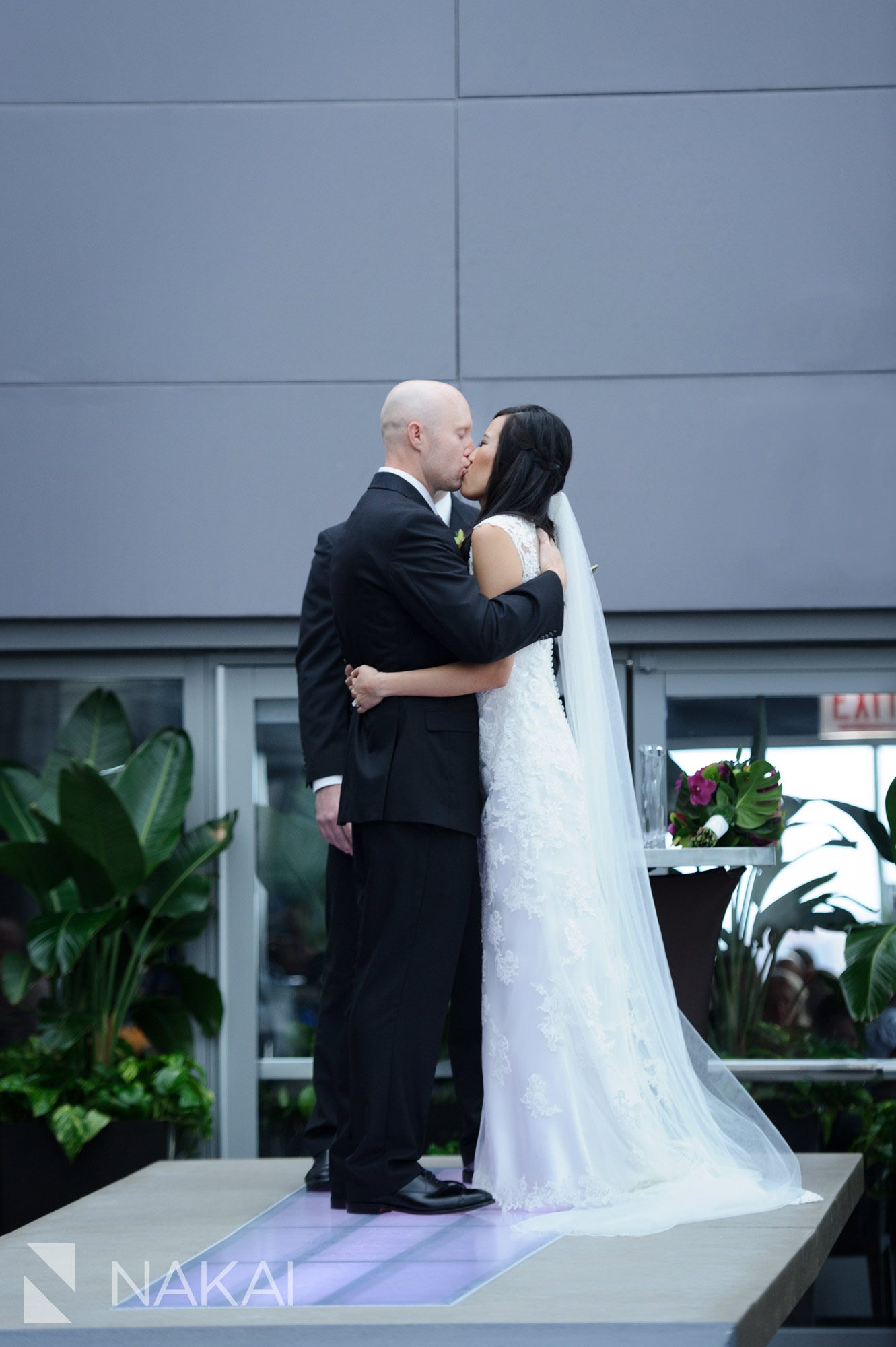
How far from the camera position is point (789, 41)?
4703mm

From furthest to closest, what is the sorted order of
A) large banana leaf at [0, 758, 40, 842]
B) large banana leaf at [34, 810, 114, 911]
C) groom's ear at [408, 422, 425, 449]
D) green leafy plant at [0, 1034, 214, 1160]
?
large banana leaf at [0, 758, 40, 842]
large banana leaf at [34, 810, 114, 911]
green leafy plant at [0, 1034, 214, 1160]
groom's ear at [408, 422, 425, 449]

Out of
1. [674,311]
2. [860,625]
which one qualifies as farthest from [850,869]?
[674,311]

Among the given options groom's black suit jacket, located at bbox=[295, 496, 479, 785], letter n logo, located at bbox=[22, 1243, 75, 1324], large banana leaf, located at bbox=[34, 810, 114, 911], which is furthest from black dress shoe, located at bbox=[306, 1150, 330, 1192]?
large banana leaf, located at bbox=[34, 810, 114, 911]

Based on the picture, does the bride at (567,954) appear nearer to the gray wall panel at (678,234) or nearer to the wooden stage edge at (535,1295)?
the wooden stage edge at (535,1295)

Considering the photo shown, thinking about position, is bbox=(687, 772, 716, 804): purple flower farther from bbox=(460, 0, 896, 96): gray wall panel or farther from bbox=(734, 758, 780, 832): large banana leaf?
bbox=(460, 0, 896, 96): gray wall panel

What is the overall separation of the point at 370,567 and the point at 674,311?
2324 mm

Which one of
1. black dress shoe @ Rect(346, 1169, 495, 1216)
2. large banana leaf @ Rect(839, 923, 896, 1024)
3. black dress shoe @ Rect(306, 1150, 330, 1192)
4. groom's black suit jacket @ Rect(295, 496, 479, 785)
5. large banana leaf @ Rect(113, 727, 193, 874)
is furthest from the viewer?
large banana leaf @ Rect(113, 727, 193, 874)

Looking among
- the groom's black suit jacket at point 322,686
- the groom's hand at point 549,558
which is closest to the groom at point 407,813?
the groom's hand at point 549,558

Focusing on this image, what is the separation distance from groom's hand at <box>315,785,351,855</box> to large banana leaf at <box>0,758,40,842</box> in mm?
1625

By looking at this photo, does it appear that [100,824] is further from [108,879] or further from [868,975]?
[868,975]

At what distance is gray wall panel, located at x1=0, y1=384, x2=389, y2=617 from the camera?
4.66 meters

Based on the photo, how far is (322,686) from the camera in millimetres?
3301

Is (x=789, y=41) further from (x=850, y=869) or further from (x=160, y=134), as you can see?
(x=850, y=869)

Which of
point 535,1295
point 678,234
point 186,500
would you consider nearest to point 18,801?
point 186,500
